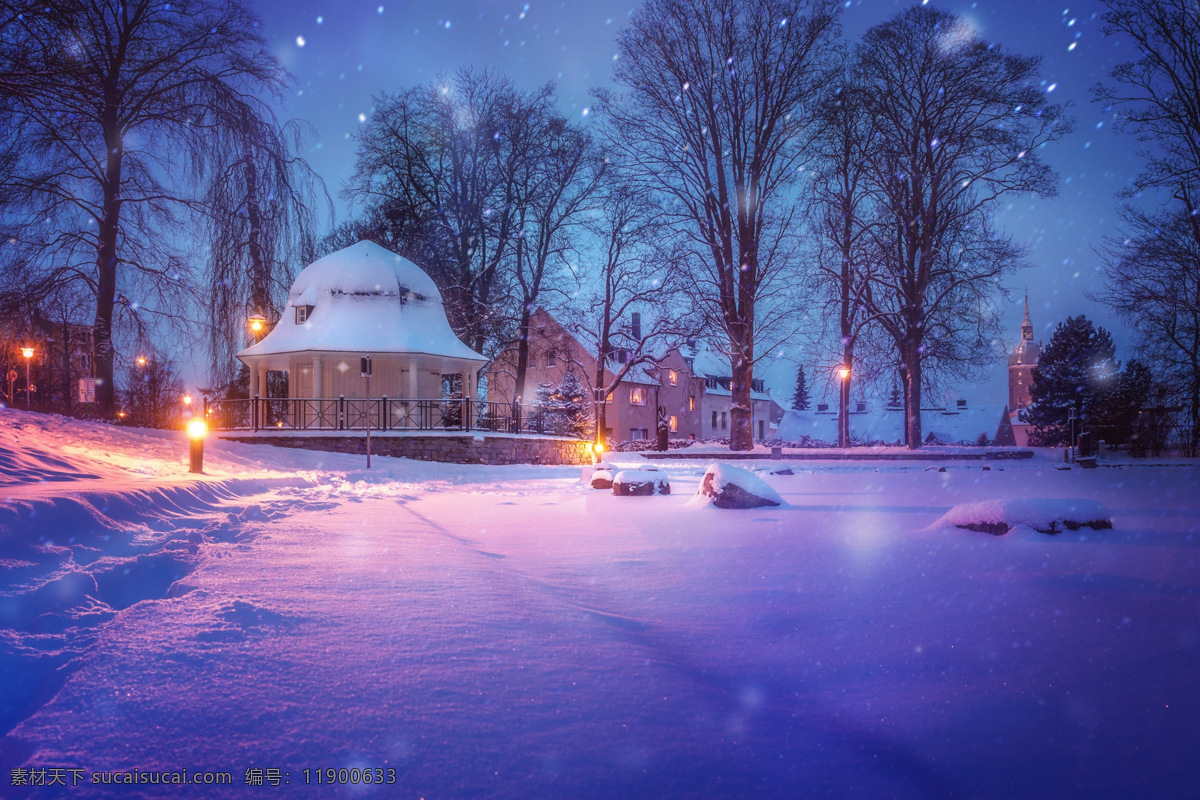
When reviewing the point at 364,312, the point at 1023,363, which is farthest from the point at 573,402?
the point at 1023,363

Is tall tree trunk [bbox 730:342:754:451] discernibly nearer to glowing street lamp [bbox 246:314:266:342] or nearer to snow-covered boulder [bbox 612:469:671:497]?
snow-covered boulder [bbox 612:469:671:497]

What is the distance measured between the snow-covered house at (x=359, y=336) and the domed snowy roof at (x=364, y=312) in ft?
0.11

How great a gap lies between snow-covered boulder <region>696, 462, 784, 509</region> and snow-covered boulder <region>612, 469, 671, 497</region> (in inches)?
75.2

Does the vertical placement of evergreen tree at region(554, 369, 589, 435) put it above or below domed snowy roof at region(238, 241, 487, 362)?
below

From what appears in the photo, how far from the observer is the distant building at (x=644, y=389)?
123 feet

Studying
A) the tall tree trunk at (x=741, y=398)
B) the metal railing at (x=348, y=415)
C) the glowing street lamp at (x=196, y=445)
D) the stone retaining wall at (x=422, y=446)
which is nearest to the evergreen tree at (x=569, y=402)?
the metal railing at (x=348, y=415)

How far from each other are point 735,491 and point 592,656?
6454 mm

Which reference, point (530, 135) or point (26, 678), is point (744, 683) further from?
point (530, 135)

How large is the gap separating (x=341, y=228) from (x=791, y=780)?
36.7 m

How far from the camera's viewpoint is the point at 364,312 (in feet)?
75.7

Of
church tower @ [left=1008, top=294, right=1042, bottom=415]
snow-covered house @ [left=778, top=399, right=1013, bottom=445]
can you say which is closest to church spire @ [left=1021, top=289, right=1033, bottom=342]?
church tower @ [left=1008, top=294, right=1042, bottom=415]

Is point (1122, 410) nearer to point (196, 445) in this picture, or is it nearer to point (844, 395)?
point (844, 395)

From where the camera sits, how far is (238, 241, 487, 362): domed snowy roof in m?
22.3

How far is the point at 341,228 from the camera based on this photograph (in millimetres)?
34625
